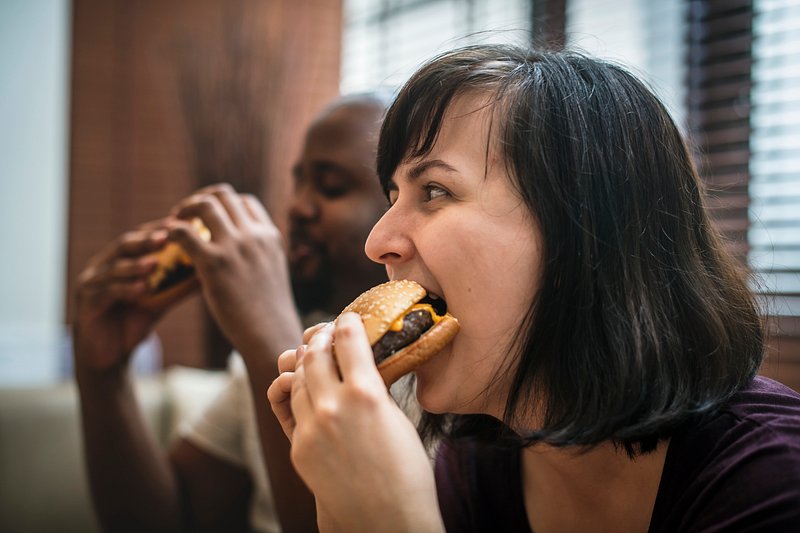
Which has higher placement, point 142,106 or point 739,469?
point 142,106

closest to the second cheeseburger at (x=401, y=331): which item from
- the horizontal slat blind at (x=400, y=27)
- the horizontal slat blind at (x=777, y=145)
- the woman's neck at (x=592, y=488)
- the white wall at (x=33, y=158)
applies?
the woman's neck at (x=592, y=488)

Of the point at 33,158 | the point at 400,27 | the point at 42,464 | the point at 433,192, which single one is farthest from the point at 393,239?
the point at 33,158

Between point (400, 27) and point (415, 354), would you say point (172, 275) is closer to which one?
point (415, 354)

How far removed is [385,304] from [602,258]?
28cm

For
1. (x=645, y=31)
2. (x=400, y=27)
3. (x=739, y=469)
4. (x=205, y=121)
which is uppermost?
(x=400, y=27)

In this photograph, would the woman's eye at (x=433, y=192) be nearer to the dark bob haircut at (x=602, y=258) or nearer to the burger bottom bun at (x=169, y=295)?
the dark bob haircut at (x=602, y=258)

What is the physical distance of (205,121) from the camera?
2.54 meters

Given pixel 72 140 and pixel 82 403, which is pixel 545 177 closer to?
pixel 82 403

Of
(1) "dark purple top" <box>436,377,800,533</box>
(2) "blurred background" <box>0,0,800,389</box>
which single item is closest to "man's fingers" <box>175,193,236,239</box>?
(1) "dark purple top" <box>436,377,800,533</box>

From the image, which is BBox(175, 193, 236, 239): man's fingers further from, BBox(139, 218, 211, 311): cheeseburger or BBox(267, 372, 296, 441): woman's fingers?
BBox(267, 372, 296, 441): woman's fingers

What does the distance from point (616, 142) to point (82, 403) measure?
131 cm

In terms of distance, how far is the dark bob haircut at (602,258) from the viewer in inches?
34.5

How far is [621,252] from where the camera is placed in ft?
2.91

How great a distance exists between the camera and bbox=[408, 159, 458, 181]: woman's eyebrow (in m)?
0.90
